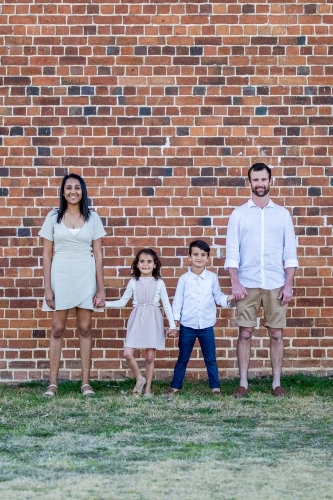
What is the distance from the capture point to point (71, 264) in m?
7.77

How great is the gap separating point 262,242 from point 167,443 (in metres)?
2.36

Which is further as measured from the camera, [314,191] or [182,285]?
[314,191]

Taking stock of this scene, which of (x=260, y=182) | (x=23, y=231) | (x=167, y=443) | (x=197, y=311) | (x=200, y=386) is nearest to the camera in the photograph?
(x=167, y=443)

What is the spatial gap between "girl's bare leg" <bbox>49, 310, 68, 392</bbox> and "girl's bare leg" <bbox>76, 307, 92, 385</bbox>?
145mm

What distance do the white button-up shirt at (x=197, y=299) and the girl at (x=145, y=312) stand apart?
0.38ft

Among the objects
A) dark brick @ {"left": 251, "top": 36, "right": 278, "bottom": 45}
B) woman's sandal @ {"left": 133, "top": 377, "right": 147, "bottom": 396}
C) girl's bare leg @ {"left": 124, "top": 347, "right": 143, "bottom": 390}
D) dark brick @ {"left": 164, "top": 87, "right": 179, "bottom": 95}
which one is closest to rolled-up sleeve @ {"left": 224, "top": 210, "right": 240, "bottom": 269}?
girl's bare leg @ {"left": 124, "top": 347, "right": 143, "bottom": 390}

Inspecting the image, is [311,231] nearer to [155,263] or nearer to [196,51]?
[155,263]

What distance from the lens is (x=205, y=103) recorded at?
27.7 ft

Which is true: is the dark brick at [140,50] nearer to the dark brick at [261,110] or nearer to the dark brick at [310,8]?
the dark brick at [261,110]

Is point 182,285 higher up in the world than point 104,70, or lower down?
lower down

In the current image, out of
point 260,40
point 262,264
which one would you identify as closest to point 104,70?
point 260,40

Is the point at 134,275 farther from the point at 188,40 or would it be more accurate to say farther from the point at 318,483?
the point at 318,483

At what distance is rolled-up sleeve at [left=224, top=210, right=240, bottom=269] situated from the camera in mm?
7614

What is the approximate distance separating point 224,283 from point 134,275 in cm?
93
